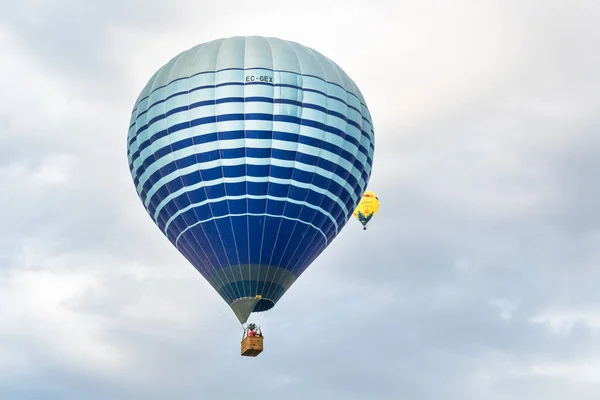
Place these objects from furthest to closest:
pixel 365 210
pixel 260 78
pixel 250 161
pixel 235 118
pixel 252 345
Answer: pixel 365 210, pixel 260 78, pixel 235 118, pixel 250 161, pixel 252 345

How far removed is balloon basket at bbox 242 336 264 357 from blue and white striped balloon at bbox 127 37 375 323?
3.06 ft

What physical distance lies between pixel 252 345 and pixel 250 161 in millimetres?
7266

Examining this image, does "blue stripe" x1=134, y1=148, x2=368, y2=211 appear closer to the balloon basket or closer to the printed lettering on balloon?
the printed lettering on balloon

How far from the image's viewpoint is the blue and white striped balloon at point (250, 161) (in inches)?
1955

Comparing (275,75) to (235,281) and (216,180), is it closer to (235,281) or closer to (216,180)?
(216,180)

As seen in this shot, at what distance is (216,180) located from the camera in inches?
1959

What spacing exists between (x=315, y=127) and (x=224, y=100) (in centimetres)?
381

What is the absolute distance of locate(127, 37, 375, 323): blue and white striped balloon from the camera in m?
49.7

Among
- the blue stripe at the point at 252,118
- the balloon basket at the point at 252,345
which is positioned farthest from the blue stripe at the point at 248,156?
the balloon basket at the point at 252,345

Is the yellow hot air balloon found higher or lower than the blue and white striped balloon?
higher

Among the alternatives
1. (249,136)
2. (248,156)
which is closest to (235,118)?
(249,136)

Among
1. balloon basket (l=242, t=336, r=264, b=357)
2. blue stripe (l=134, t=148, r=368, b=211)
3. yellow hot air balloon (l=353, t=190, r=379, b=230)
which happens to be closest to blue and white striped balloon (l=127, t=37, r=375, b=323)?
blue stripe (l=134, t=148, r=368, b=211)

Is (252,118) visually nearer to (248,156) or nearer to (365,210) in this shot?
(248,156)

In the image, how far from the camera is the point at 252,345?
4912 cm
